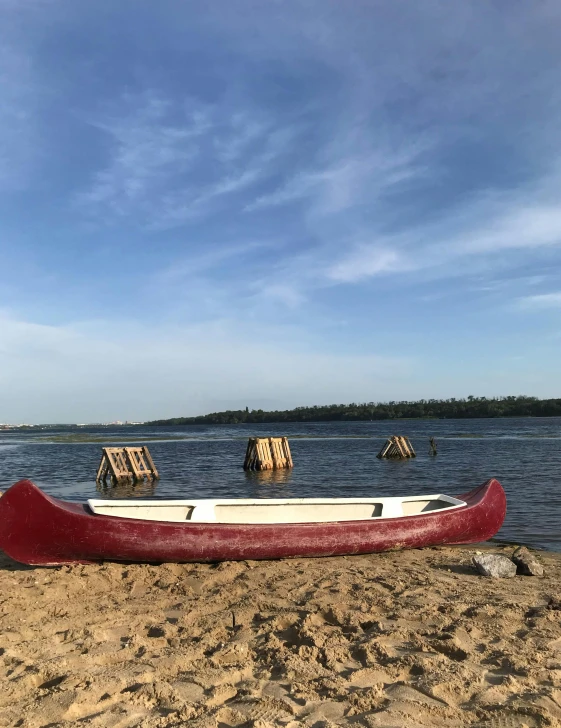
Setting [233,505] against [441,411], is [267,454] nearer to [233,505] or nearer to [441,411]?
[233,505]

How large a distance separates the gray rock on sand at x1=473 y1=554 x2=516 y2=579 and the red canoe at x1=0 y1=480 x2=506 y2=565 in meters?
1.67

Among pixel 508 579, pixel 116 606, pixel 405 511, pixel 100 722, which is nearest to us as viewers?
pixel 100 722

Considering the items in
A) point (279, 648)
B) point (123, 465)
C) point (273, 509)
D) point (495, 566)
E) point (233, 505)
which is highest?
point (233, 505)

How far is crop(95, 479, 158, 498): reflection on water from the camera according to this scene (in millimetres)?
21234

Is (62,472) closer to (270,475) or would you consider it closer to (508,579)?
(270,475)

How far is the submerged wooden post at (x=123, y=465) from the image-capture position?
80.7 feet

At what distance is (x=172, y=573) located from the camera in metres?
8.33

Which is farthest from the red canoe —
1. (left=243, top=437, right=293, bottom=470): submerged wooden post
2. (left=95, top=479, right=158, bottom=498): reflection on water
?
(left=243, top=437, right=293, bottom=470): submerged wooden post

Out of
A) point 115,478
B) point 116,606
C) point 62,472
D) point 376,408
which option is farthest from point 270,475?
point 376,408

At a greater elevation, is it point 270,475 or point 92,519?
point 92,519

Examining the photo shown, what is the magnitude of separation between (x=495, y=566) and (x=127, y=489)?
18108 mm

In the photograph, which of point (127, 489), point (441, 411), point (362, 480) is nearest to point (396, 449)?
point (362, 480)

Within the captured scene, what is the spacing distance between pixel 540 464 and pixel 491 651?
85.4 ft

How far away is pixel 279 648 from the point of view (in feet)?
16.6
